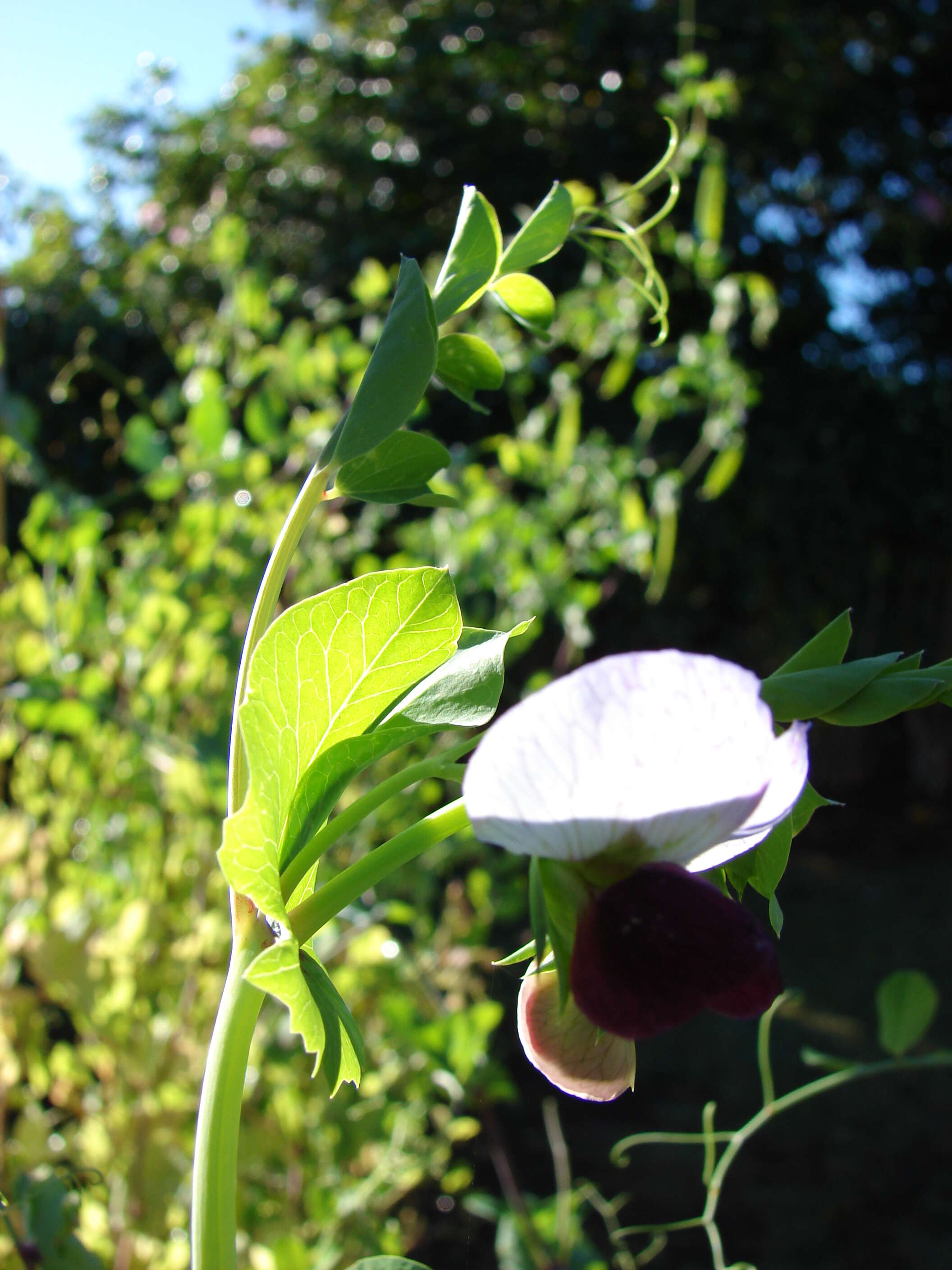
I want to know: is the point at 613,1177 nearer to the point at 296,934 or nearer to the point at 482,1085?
the point at 482,1085

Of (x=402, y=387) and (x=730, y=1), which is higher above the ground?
(x=402, y=387)

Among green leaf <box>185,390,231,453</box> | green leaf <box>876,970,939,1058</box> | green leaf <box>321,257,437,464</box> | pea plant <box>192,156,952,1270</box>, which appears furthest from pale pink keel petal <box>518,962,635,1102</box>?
green leaf <box>185,390,231,453</box>

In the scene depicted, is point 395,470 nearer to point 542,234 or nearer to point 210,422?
point 542,234

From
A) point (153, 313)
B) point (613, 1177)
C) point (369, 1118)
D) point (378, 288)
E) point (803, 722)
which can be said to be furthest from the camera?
point (613, 1177)

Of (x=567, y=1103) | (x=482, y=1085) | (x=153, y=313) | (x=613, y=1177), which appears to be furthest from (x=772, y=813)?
(x=567, y=1103)

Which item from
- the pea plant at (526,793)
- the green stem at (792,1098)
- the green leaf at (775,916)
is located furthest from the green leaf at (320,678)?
the green stem at (792,1098)

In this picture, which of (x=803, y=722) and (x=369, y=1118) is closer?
(x=803, y=722)
